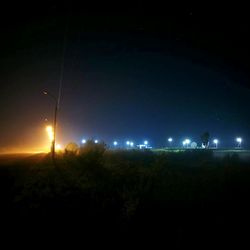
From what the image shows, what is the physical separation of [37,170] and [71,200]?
7.63 m

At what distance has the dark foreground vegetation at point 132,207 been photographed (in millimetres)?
14219

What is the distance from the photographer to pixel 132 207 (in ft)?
52.1

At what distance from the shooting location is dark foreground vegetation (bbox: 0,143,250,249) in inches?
560

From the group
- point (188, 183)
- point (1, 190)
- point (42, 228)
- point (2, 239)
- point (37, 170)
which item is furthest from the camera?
point (37, 170)

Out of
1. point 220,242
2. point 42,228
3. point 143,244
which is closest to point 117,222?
point 143,244

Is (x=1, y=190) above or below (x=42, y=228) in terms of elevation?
above

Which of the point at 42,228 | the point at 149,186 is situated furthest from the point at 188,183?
the point at 42,228

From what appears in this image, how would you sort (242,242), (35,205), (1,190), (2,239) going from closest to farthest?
(242,242) → (2,239) → (35,205) → (1,190)

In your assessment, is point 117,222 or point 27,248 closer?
point 27,248

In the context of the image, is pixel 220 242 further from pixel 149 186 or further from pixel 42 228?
pixel 42 228

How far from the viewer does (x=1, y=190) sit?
67.4 ft

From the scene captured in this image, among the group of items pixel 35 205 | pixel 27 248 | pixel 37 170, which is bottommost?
pixel 27 248

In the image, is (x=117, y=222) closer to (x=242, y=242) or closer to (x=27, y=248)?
(x=27, y=248)

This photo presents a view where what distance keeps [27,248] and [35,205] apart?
4.03 metres
